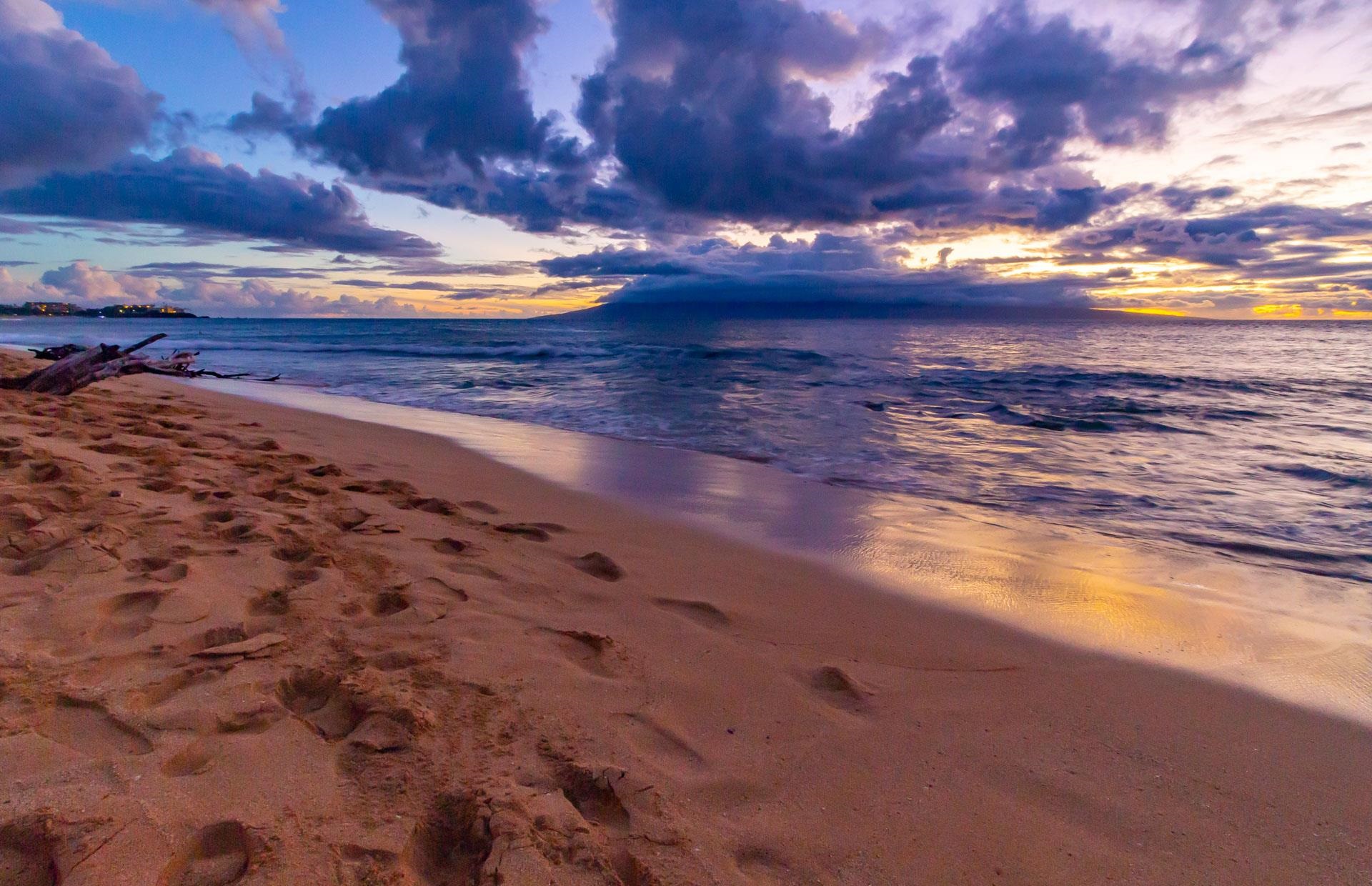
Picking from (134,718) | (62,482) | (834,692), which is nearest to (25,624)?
(134,718)

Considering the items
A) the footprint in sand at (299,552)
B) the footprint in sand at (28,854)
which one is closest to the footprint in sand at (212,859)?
the footprint in sand at (28,854)

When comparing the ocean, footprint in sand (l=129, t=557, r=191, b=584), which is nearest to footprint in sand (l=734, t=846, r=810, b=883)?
footprint in sand (l=129, t=557, r=191, b=584)

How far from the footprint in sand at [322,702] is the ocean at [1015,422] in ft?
16.6

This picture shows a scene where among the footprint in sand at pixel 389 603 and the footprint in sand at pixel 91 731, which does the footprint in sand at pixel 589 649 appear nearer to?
the footprint in sand at pixel 389 603

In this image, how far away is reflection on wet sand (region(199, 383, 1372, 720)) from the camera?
296 centimetres

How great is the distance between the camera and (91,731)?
1.65 metres

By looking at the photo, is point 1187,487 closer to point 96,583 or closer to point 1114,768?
point 1114,768

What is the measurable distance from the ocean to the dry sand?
317 cm

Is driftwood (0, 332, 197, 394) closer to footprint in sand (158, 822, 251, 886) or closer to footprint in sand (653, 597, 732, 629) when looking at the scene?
footprint in sand (653, 597, 732, 629)

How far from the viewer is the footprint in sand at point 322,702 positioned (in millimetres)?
1861

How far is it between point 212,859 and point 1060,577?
4.11 m

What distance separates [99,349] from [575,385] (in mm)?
9426

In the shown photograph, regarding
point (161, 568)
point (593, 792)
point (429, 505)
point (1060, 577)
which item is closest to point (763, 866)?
point (593, 792)

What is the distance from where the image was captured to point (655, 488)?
5.79m
